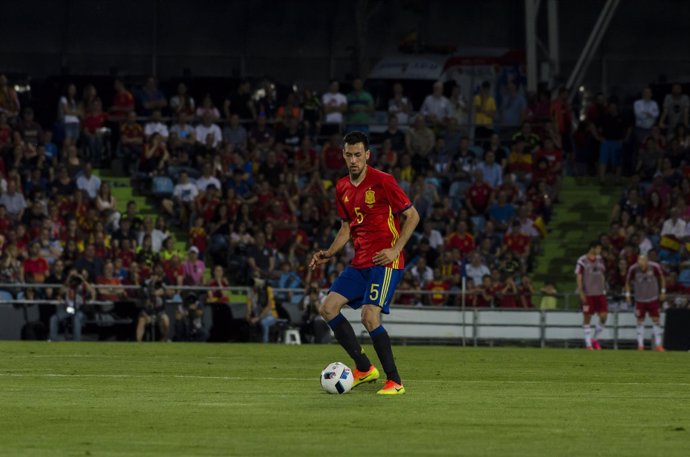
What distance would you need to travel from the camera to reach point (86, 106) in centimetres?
3775

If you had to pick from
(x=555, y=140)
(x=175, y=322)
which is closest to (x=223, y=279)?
(x=175, y=322)

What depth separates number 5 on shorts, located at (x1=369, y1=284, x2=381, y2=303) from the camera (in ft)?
49.0

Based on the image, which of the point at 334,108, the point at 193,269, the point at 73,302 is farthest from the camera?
the point at 334,108

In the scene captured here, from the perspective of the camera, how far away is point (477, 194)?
120ft

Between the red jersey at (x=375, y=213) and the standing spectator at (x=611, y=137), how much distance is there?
2509 centimetres

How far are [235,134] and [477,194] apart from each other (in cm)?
613

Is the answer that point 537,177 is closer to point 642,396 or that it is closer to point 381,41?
point 381,41

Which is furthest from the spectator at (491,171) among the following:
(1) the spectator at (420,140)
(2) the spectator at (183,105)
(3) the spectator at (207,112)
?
(2) the spectator at (183,105)

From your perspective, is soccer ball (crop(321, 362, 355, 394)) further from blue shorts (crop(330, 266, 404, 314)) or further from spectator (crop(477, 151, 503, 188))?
spectator (crop(477, 151, 503, 188))

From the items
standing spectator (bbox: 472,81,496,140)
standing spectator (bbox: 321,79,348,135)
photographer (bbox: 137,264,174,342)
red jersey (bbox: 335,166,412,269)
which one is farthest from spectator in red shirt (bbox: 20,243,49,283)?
red jersey (bbox: 335,166,412,269)

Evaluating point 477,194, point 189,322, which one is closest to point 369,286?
point 189,322

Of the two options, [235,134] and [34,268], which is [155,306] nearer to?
[34,268]

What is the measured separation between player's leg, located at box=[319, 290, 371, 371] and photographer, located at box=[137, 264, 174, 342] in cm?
1611

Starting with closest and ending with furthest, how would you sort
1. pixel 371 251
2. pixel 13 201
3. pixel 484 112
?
pixel 371 251
pixel 13 201
pixel 484 112
